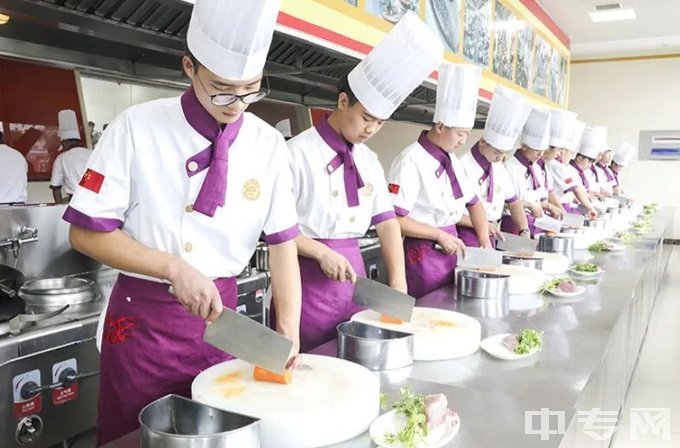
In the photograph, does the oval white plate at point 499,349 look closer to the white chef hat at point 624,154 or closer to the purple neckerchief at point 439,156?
the purple neckerchief at point 439,156

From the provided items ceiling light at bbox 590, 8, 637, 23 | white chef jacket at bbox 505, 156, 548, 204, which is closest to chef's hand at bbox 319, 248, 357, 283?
white chef jacket at bbox 505, 156, 548, 204

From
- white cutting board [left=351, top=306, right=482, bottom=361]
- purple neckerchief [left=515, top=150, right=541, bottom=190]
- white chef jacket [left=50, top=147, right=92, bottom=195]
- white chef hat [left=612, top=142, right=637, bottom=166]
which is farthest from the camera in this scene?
white chef hat [left=612, top=142, right=637, bottom=166]

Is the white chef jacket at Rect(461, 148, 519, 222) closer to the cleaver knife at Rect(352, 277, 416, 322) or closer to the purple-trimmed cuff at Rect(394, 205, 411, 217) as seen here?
the purple-trimmed cuff at Rect(394, 205, 411, 217)

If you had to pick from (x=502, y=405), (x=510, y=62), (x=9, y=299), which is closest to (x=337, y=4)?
(x=9, y=299)

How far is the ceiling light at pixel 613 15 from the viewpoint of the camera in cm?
907

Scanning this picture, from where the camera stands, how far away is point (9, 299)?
2.12 meters

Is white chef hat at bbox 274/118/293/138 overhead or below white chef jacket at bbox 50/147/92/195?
overhead

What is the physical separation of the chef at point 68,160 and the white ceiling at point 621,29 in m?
6.46

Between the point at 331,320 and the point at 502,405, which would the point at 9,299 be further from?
the point at 502,405

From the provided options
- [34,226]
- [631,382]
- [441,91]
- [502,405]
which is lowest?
[631,382]

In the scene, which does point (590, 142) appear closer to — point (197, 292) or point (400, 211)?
point (400, 211)

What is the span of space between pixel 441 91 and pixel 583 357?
1.63m

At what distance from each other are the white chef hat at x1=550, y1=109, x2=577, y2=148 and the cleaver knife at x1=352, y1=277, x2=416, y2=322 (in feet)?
14.2

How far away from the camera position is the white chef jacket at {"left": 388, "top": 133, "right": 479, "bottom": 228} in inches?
114
